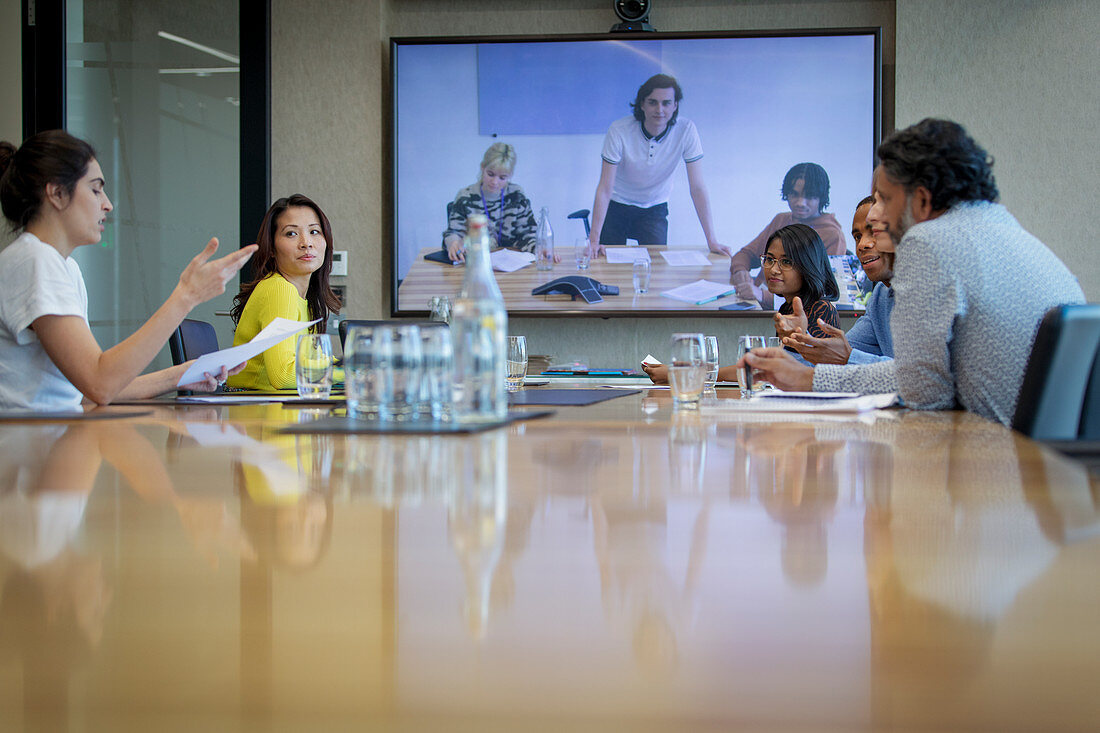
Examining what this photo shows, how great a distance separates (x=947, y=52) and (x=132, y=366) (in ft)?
12.8

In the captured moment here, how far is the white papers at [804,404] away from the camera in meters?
1.37

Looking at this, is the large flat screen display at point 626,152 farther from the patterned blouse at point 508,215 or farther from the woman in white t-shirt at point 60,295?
the woman in white t-shirt at point 60,295

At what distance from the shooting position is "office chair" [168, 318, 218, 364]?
284 cm

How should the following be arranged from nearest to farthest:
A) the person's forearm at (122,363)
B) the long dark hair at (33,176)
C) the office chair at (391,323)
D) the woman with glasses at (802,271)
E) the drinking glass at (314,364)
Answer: the office chair at (391,323) < the drinking glass at (314,364) < the person's forearm at (122,363) < the long dark hair at (33,176) < the woman with glasses at (802,271)

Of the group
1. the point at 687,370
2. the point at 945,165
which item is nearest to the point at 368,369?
the point at 687,370

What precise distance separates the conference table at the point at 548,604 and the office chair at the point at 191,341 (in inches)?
91.4

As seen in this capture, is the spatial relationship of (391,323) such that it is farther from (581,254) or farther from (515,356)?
(581,254)

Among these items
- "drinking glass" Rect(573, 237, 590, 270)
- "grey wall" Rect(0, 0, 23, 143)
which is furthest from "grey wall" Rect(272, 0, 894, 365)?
"grey wall" Rect(0, 0, 23, 143)

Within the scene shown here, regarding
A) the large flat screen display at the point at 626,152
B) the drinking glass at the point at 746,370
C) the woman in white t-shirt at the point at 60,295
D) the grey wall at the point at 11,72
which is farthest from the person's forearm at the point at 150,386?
the grey wall at the point at 11,72

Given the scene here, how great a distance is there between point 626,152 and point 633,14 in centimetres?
64

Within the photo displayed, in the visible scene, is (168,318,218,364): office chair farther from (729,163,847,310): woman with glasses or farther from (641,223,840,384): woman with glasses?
(729,163,847,310): woman with glasses

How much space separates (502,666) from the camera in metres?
0.30

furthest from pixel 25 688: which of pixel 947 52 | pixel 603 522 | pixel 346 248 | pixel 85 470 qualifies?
pixel 947 52

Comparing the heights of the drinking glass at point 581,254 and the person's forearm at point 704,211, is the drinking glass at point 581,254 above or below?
below
